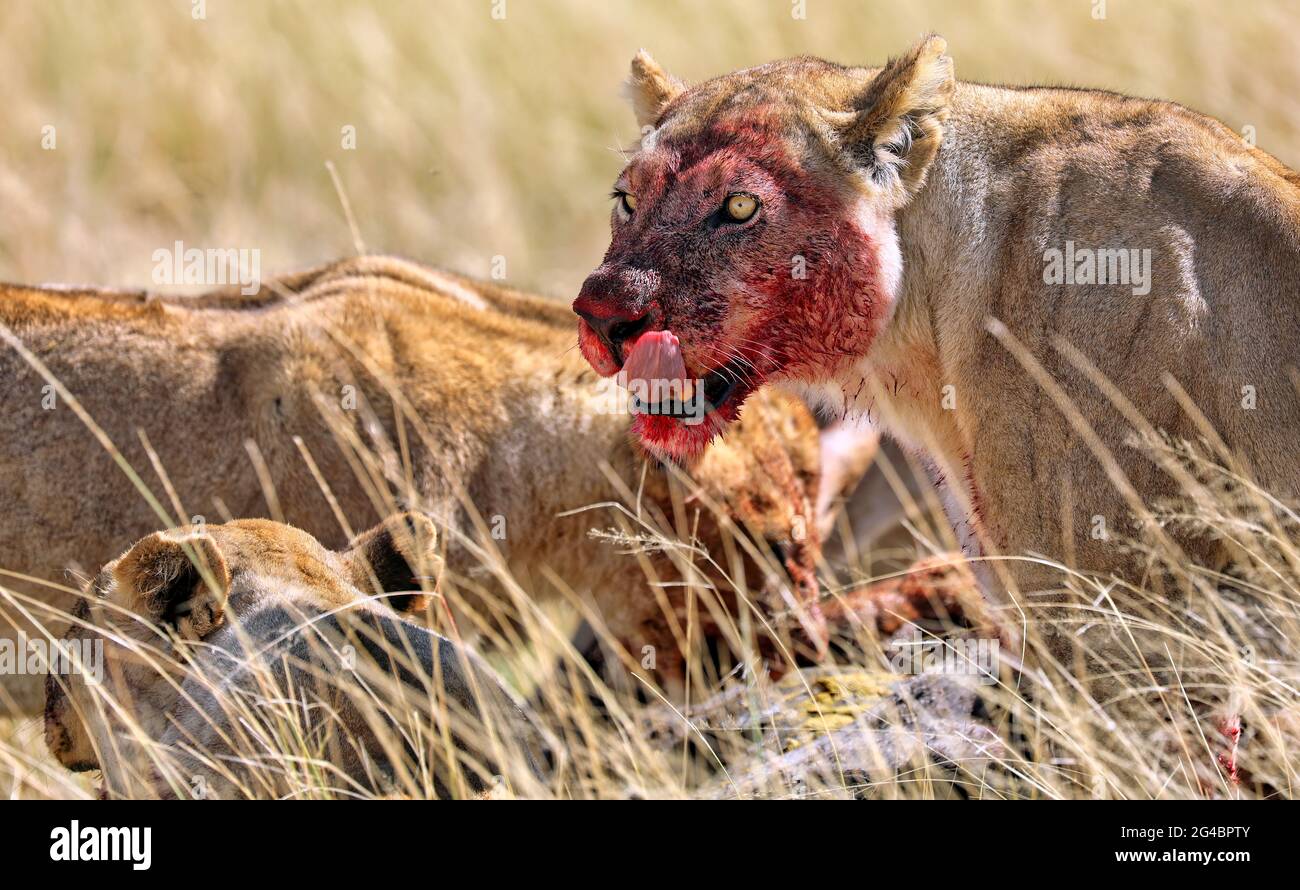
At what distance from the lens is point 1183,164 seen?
5.40 metres

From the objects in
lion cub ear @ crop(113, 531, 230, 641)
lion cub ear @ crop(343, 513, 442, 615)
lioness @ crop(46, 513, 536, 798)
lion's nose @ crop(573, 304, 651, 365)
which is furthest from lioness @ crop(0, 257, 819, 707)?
lion cub ear @ crop(113, 531, 230, 641)

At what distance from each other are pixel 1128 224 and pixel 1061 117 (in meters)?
0.49

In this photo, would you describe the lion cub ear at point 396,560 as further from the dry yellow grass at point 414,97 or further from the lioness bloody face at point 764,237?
the dry yellow grass at point 414,97

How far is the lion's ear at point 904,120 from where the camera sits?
17.3 feet

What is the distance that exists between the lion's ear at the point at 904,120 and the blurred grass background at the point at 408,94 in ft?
32.0

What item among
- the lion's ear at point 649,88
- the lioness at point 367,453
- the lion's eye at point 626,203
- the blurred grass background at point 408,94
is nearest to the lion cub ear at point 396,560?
the lion's eye at point 626,203

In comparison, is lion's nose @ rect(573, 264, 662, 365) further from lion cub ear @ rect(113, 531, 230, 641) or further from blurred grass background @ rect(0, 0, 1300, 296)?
blurred grass background @ rect(0, 0, 1300, 296)

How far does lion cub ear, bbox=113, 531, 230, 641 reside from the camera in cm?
456

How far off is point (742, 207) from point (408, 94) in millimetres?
13494

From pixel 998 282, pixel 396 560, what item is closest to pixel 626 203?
pixel 998 282

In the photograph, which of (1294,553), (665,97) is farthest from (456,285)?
(1294,553)
